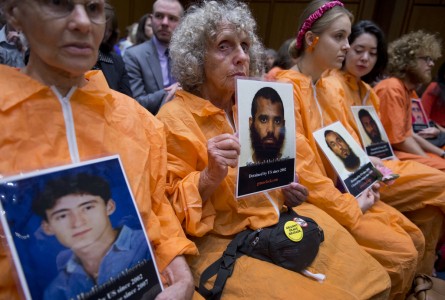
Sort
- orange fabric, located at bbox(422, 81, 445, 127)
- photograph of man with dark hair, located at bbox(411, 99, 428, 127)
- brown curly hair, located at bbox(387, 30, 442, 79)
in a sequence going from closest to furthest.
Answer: brown curly hair, located at bbox(387, 30, 442, 79) < photograph of man with dark hair, located at bbox(411, 99, 428, 127) < orange fabric, located at bbox(422, 81, 445, 127)

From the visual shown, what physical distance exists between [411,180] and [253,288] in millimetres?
1473

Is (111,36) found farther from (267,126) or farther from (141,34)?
(141,34)

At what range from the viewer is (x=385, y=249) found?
1.66 metres

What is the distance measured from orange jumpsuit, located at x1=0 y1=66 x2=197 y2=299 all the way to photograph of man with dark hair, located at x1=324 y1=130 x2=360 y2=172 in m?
0.94

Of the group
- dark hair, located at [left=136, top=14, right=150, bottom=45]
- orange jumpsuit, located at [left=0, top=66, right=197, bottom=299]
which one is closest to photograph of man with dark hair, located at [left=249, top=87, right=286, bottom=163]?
orange jumpsuit, located at [left=0, top=66, right=197, bottom=299]

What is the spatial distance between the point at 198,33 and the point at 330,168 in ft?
3.19

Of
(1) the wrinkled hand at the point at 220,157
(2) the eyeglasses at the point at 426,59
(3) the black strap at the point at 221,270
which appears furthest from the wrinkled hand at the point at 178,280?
(2) the eyeglasses at the point at 426,59

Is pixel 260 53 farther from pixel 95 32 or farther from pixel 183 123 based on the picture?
pixel 95 32

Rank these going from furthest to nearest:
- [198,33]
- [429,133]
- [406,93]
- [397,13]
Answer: [397,13] → [429,133] → [406,93] → [198,33]

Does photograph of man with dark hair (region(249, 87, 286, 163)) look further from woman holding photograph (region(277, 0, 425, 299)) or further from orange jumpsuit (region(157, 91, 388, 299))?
woman holding photograph (region(277, 0, 425, 299))

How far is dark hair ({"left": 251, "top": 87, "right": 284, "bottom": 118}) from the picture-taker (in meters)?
1.15

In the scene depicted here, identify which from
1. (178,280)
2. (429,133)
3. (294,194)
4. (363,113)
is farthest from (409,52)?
(178,280)

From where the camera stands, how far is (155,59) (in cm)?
246

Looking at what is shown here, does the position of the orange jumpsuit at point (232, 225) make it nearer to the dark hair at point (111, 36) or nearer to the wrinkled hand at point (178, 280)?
the wrinkled hand at point (178, 280)
